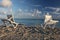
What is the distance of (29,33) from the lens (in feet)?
7.02

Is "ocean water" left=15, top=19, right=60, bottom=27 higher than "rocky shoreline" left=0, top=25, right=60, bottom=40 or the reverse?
higher

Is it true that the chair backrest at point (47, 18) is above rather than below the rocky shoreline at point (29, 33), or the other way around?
above

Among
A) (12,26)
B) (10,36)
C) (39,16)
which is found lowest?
(10,36)

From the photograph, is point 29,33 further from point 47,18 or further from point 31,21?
point 47,18

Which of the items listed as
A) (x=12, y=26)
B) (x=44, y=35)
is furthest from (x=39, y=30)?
(x=12, y=26)

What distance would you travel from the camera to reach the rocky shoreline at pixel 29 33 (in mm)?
2119

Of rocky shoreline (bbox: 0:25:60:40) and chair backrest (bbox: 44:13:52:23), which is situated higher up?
chair backrest (bbox: 44:13:52:23)

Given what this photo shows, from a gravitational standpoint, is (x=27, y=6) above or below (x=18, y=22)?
above

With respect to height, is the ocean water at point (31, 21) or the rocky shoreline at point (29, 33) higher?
the ocean water at point (31, 21)

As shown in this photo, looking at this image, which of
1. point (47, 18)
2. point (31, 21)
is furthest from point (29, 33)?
point (47, 18)

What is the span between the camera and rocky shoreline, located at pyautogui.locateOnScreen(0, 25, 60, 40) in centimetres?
212

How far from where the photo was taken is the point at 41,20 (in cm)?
214

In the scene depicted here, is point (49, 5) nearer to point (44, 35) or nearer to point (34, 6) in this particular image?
point (34, 6)

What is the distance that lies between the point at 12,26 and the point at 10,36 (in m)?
0.14
